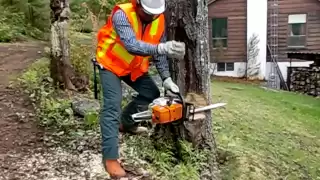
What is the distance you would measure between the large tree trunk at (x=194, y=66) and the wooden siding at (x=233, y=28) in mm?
19608

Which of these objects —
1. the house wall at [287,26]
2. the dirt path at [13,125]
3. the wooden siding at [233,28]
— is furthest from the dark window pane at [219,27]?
the dirt path at [13,125]

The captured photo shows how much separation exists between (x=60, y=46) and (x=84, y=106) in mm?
1352

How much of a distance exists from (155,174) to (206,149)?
63 centimetres

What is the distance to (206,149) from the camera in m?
4.54

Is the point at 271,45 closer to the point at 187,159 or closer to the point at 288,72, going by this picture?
the point at 288,72

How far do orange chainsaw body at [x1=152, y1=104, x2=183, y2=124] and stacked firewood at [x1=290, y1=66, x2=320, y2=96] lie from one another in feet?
53.0

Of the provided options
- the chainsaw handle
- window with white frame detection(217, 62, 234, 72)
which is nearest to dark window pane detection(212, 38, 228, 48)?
window with white frame detection(217, 62, 234, 72)

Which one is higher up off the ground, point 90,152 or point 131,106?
point 131,106

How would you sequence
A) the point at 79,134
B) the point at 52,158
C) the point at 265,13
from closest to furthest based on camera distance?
the point at 52,158 < the point at 79,134 < the point at 265,13

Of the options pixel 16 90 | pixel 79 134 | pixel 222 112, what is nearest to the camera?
pixel 79 134

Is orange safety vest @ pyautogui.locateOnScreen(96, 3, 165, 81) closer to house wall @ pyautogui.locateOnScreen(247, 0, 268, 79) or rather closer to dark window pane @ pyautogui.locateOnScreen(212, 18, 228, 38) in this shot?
house wall @ pyautogui.locateOnScreen(247, 0, 268, 79)

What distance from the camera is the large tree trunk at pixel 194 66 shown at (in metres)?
4.28

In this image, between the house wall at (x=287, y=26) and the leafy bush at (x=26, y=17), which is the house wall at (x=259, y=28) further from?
the leafy bush at (x=26, y=17)

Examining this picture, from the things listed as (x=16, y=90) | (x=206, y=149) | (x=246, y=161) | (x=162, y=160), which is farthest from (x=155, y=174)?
(x=16, y=90)
